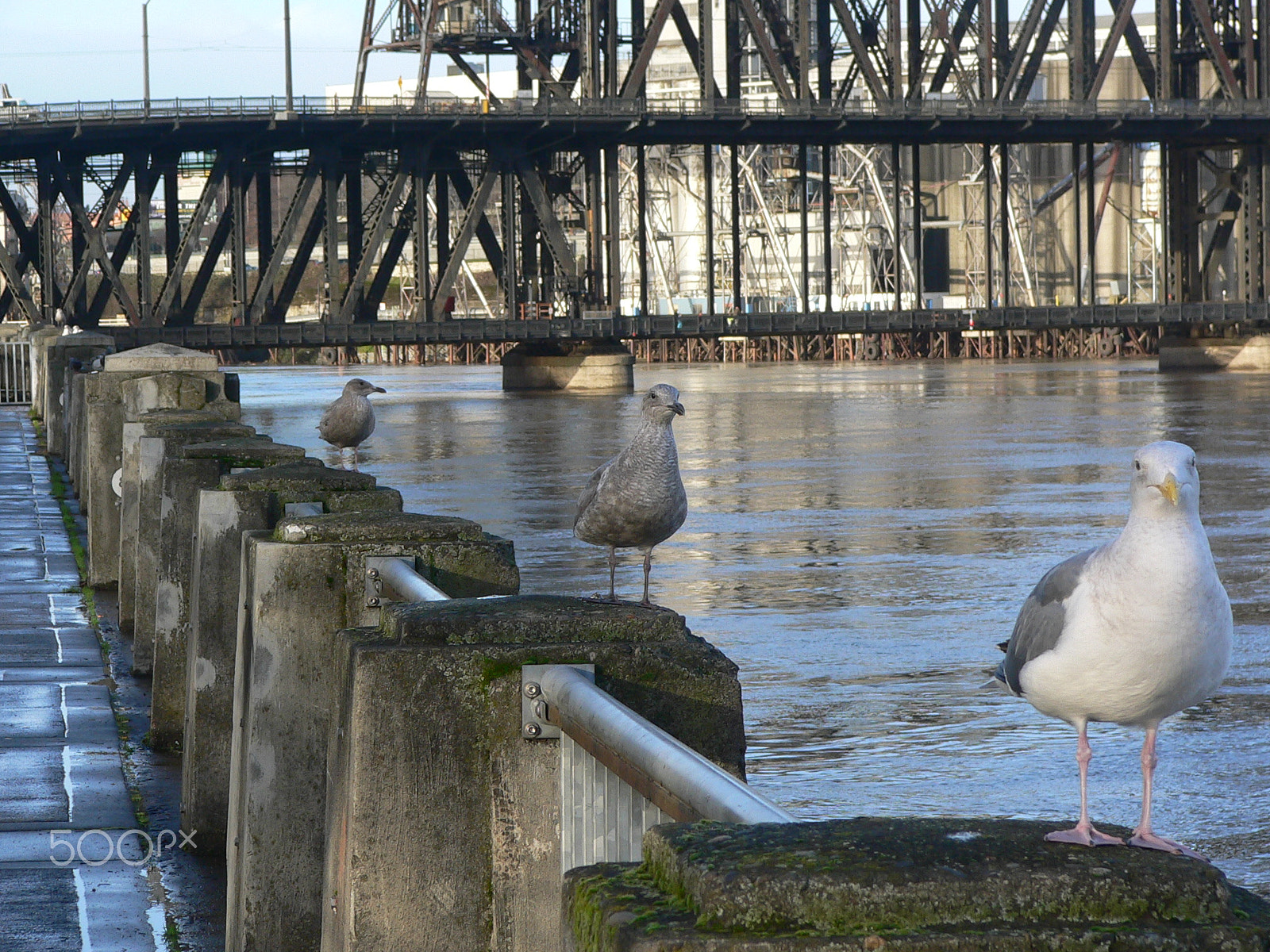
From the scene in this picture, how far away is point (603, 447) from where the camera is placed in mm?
32969

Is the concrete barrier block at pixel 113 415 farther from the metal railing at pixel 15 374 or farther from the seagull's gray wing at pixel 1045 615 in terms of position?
the metal railing at pixel 15 374

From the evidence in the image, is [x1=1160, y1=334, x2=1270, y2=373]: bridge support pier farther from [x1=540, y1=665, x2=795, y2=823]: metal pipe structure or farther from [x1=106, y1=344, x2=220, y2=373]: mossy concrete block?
[x1=540, y1=665, x2=795, y2=823]: metal pipe structure

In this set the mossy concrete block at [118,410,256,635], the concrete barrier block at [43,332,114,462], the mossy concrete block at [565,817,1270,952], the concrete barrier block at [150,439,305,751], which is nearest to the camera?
the mossy concrete block at [565,817,1270,952]

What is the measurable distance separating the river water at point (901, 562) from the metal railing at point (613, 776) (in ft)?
11.9

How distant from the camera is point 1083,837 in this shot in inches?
101

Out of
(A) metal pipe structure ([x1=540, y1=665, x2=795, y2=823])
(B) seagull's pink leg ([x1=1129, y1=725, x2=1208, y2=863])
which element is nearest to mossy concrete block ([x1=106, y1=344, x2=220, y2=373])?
(A) metal pipe structure ([x1=540, y1=665, x2=795, y2=823])

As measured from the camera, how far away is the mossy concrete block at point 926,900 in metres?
2.29

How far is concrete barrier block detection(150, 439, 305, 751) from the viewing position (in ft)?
25.9

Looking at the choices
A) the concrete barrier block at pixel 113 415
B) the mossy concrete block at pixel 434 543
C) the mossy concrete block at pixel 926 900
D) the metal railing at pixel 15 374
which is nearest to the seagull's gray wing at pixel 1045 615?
the mossy concrete block at pixel 926 900

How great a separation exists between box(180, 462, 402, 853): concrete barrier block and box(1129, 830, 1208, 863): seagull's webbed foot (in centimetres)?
366

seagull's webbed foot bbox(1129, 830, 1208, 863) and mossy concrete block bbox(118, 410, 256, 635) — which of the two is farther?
mossy concrete block bbox(118, 410, 256, 635)

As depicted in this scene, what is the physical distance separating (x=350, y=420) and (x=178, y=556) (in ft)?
39.5

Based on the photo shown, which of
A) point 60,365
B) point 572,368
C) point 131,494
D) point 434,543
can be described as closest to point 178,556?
point 131,494

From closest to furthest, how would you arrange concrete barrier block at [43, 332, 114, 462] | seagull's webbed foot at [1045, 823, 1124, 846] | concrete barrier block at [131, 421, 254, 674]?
seagull's webbed foot at [1045, 823, 1124, 846] → concrete barrier block at [131, 421, 254, 674] → concrete barrier block at [43, 332, 114, 462]
